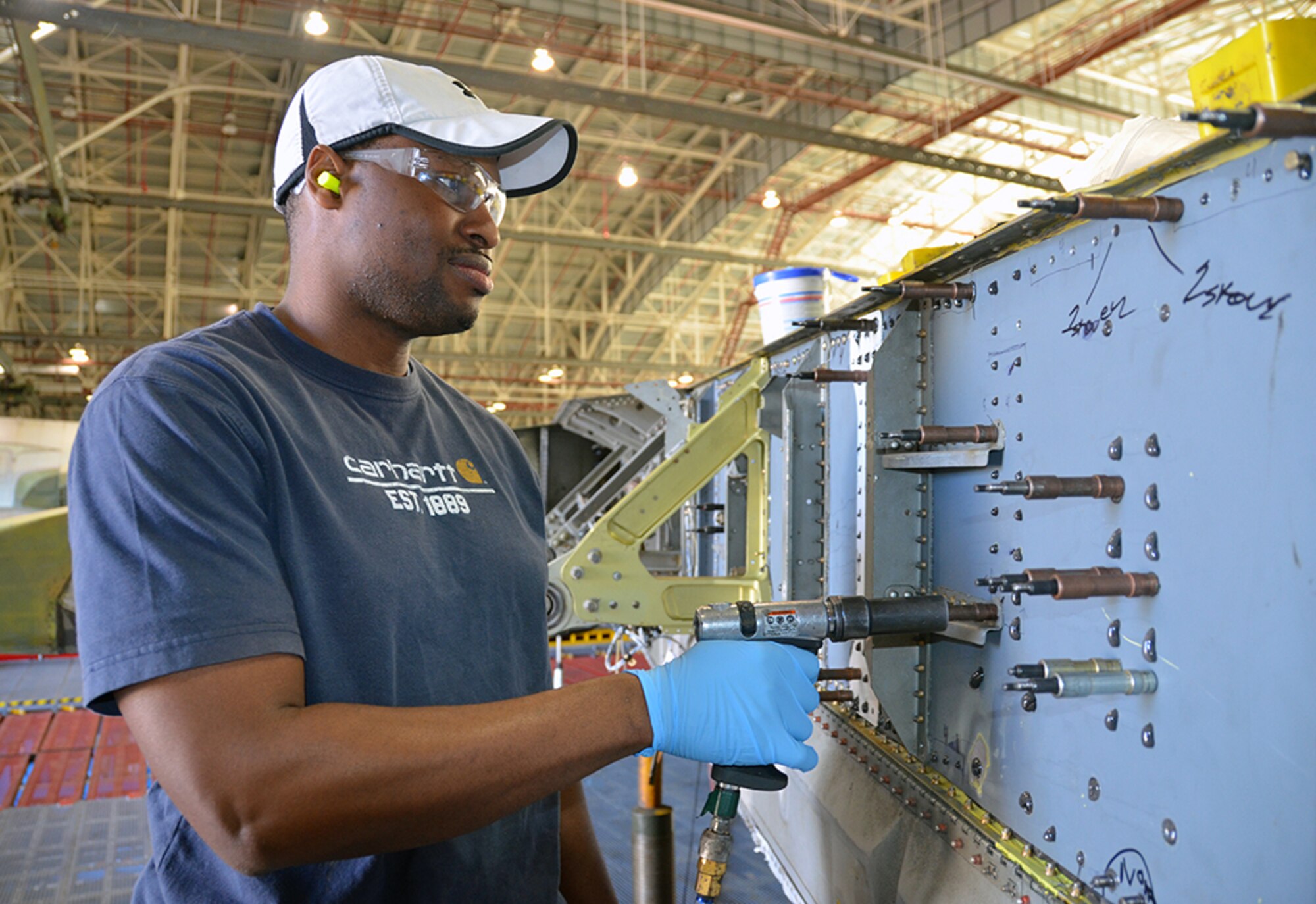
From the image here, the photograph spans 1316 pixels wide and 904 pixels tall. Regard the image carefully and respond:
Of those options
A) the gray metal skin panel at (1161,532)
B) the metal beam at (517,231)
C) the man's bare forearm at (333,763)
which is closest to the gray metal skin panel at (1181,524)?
the gray metal skin panel at (1161,532)

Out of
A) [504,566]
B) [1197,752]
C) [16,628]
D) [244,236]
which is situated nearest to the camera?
[1197,752]

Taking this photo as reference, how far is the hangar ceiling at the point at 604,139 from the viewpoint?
31.4ft

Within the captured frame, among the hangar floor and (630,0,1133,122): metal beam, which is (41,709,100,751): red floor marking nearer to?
the hangar floor

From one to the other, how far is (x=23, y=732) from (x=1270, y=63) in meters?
8.70

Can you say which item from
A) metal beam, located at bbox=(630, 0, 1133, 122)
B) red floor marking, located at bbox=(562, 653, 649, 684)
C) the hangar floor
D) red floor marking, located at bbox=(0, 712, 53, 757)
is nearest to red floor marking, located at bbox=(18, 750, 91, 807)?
the hangar floor

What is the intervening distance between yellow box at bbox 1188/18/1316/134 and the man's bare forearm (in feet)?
4.42

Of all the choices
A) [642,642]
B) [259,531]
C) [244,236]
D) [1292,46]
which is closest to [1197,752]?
[1292,46]

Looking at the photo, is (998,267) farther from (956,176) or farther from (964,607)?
(956,176)

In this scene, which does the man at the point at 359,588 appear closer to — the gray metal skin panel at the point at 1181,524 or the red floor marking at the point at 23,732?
the gray metal skin panel at the point at 1181,524

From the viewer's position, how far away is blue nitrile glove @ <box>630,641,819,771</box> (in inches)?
55.9

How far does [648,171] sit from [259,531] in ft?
51.0

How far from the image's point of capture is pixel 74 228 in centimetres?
1527

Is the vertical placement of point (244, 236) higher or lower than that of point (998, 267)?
higher

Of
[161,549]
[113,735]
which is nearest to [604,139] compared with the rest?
[113,735]
